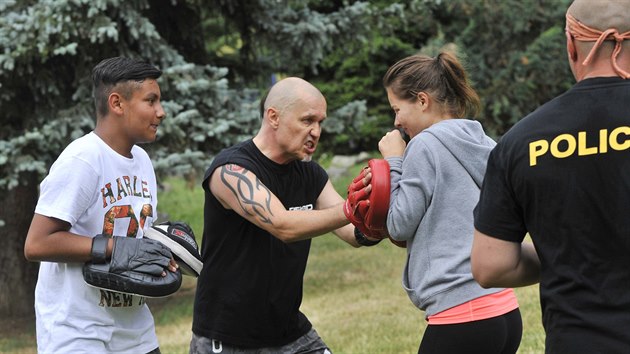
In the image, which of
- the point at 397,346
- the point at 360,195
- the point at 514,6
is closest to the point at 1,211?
the point at 397,346

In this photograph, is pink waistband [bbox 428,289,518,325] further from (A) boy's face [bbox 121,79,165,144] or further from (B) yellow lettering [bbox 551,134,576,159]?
(A) boy's face [bbox 121,79,165,144]

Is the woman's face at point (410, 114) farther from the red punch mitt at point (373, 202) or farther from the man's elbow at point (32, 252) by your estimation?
the man's elbow at point (32, 252)

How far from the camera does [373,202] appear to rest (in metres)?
3.63

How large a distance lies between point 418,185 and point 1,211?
8530 mm

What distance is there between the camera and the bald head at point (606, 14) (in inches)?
110

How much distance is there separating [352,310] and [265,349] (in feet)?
19.3

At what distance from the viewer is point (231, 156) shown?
4383mm

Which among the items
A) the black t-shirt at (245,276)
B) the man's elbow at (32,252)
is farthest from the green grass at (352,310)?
the man's elbow at (32,252)

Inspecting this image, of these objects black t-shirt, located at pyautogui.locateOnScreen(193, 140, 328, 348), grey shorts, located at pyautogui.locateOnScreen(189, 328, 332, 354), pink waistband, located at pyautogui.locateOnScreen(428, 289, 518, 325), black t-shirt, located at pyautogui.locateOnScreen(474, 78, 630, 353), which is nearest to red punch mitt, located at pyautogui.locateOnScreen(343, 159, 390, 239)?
pink waistband, located at pyautogui.locateOnScreen(428, 289, 518, 325)

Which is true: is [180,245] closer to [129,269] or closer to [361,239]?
[129,269]

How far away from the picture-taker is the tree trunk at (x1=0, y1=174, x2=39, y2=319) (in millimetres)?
11008

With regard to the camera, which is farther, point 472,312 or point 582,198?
point 472,312

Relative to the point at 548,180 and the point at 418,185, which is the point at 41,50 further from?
the point at 548,180

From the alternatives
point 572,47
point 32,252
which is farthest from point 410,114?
point 32,252
